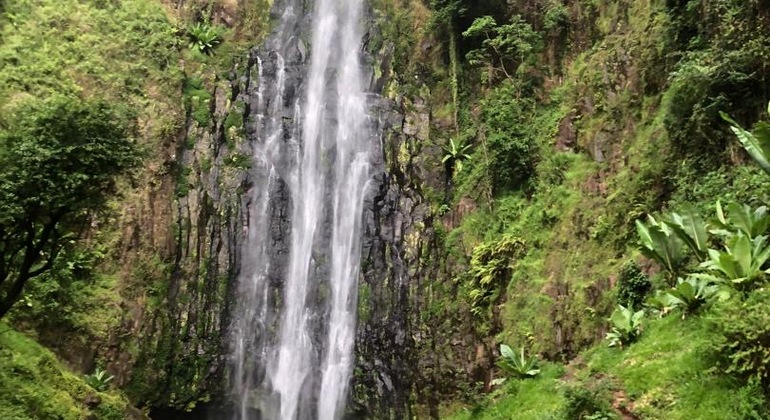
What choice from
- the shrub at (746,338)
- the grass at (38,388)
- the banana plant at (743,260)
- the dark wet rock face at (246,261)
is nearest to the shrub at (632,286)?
the banana plant at (743,260)

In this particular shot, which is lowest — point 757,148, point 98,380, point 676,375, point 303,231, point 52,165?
point 98,380

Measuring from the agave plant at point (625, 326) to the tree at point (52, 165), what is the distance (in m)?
8.44

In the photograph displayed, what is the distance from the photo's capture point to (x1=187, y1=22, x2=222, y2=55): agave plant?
19844 millimetres

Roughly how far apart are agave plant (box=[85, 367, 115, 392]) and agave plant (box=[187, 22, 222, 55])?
11.3 metres

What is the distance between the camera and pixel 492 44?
1712cm

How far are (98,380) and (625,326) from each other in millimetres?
11169

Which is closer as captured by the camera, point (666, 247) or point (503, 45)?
point (666, 247)

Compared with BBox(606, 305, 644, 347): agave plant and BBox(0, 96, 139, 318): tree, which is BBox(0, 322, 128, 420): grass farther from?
BBox(606, 305, 644, 347): agave plant

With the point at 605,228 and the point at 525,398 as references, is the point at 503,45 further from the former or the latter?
the point at 525,398

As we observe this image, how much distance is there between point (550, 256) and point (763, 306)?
283 inches

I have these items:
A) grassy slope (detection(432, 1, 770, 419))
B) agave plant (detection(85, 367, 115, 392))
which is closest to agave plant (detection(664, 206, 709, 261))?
grassy slope (detection(432, 1, 770, 419))

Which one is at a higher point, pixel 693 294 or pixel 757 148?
pixel 757 148

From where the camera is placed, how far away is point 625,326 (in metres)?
9.34

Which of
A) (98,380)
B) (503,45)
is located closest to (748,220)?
(503,45)
